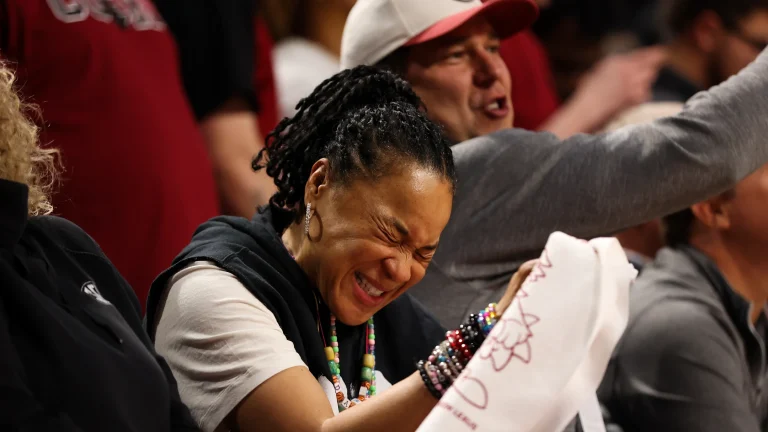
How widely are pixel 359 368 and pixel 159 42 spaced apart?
1210mm

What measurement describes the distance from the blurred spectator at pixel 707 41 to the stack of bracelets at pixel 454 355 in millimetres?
2610

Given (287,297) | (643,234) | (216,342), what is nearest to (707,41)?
(643,234)

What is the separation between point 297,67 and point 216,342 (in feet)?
6.13

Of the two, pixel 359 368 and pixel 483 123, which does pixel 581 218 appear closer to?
pixel 483 123

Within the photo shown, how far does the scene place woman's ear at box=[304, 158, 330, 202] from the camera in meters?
1.79

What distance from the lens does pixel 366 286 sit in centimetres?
178

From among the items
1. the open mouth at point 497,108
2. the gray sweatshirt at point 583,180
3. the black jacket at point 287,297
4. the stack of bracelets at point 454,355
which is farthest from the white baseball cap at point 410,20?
the stack of bracelets at point 454,355

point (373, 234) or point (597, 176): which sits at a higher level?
point (373, 234)

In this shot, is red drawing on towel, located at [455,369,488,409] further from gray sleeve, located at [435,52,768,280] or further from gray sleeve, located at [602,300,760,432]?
gray sleeve, located at [602,300,760,432]

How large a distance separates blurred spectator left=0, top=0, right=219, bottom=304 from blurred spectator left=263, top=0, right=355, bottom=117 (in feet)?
2.40

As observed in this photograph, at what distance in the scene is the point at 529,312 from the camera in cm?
142

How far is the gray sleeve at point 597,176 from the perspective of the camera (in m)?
2.01

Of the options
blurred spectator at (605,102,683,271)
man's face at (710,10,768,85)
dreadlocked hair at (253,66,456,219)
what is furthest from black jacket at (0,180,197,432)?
man's face at (710,10,768,85)

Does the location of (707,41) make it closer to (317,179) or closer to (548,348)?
(317,179)
